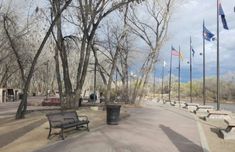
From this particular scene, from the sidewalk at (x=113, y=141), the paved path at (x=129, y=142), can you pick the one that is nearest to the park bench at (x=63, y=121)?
the sidewalk at (x=113, y=141)

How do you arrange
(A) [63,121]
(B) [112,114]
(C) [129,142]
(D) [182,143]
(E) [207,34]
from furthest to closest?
(E) [207,34]
(B) [112,114]
(A) [63,121]
(D) [182,143]
(C) [129,142]

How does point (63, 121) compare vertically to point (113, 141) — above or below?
above

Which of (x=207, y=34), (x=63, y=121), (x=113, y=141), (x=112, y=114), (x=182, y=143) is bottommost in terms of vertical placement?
(x=182, y=143)

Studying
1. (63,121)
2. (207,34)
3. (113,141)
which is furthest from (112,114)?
(207,34)

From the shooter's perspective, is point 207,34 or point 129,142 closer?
point 129,142

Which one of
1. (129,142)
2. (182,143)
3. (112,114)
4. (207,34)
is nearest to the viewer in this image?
(129,142)

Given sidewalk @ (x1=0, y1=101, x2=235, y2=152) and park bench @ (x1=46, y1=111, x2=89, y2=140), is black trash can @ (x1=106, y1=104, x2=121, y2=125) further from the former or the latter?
park bench @ (x1=46, y1=111, x2=89, y2=140)

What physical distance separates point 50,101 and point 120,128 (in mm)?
32691

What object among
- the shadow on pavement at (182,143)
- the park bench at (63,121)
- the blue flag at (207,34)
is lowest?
the shadow on pavement at (182,143)

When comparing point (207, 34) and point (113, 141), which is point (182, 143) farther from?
point (207, 34)

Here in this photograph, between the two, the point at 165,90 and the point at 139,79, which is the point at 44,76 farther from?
the point at 139,79

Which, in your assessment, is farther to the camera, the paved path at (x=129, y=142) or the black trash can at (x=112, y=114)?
the black trash can at (x=112, y=114)

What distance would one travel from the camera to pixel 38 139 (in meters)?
16.0

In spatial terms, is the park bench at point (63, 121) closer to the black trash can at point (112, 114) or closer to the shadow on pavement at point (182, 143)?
the black trash can at point (112, 114)
